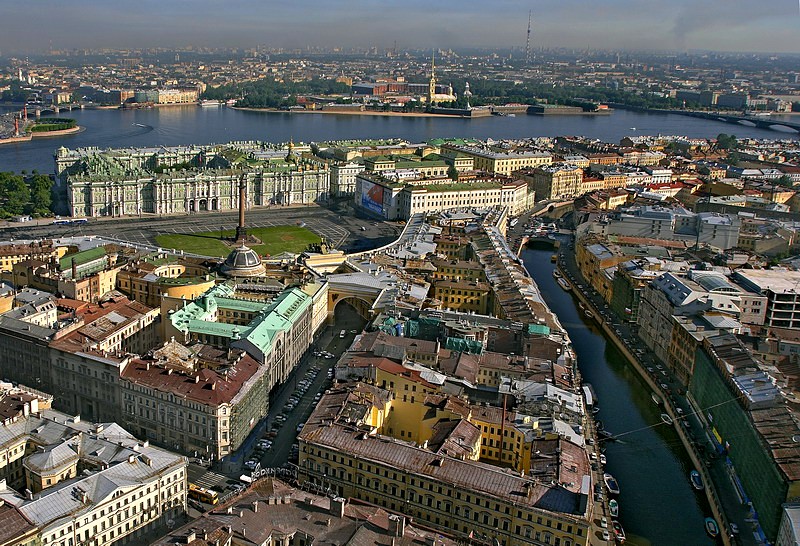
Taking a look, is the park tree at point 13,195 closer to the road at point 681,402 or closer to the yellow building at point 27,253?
the yellow building at point 27,253

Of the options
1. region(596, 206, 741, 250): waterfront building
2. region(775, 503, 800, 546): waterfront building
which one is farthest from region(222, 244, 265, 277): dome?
region(775, 503, 800, 546): waterfront building

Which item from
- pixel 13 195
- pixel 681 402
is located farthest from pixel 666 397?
pixel 13 195

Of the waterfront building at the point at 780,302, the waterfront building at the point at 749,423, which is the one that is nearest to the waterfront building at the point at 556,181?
the waterfront building at the point at 780,302

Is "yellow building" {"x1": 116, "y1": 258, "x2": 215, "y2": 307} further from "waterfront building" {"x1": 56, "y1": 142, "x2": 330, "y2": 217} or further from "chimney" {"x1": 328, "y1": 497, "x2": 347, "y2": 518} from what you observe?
"waterfront building" {"x1": 56, "y1": 142, "x2": 330, "y2": 217}

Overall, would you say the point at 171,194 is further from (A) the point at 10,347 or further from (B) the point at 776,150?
(B) the point at 776,150

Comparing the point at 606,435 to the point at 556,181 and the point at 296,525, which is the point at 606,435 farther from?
the point at 556,181

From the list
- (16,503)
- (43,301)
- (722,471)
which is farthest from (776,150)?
(16,503)
